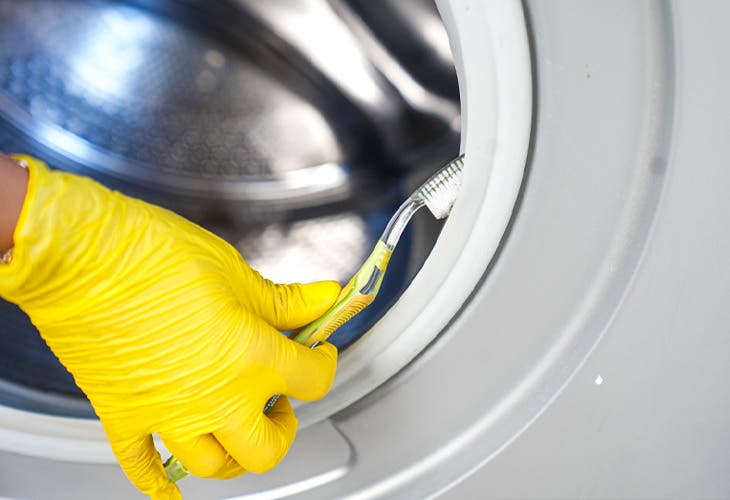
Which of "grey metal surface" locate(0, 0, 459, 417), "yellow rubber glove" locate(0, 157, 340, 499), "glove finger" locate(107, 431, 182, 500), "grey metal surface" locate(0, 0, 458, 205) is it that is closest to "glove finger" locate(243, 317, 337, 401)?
"yellow rubber glove" locate(0, 157, 340, 499)

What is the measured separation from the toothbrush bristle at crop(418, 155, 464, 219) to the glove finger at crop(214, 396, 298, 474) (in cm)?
25

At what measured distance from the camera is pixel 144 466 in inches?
26.2

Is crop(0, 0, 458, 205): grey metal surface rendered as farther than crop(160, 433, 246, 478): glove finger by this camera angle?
Yes

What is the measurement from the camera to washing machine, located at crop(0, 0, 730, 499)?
1.45 ft

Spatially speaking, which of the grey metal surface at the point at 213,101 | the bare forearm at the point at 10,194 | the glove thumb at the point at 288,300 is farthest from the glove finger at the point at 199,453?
the grey metal surface at the point at 213,101

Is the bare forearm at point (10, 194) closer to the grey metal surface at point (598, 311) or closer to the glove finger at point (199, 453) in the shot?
the glove finger at point (199, 453)

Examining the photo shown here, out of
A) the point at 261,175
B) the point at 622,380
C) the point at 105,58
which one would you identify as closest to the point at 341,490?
the point at 622,380

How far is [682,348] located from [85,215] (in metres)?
0.47

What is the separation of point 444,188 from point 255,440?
283 mm

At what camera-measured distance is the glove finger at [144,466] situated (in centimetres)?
65

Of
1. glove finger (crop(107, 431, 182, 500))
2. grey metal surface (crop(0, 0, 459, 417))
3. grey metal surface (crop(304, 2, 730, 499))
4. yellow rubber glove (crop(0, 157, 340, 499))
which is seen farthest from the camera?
grey metal surface (crop(0, 0, 459, 417))

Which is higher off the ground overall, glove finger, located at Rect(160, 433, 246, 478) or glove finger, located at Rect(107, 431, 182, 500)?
glove finger, located at Rect(160, 433, 246, 478)

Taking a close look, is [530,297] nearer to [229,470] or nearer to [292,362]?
[292,362]

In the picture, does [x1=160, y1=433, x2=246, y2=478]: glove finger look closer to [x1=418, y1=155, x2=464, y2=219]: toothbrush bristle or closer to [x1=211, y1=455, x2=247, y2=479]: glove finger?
[x1=211, y1=455, x2=247, y2=479]: glove finger
